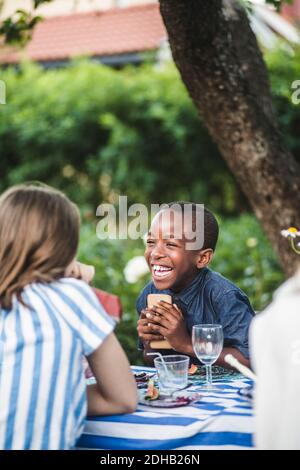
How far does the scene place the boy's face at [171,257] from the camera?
3018mm

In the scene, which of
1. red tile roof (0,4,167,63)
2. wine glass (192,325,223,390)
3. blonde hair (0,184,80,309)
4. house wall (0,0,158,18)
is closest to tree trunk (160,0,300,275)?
wine glass (192,325,223,390)

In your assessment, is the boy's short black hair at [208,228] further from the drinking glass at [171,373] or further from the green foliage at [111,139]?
the green foliage at [111,139]

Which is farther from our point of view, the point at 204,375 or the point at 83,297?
the point at 204,375

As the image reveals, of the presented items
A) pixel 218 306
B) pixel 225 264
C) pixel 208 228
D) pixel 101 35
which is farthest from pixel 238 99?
pixel 101 35

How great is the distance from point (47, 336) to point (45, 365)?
0.08m

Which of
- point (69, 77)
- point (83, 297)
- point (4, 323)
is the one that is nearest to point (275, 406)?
point (83, 297)

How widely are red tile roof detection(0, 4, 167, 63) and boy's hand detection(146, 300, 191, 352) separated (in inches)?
421

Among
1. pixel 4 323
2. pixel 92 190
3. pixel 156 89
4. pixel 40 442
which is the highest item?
pixel 4 323

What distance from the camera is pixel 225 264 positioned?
6926 millimetres

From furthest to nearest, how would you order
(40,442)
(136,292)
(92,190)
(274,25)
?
(274,25) < (92,190) < (136,292) < (40,442)

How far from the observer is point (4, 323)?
2.13m

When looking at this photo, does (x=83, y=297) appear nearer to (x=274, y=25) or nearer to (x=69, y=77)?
(x=69, y=77)

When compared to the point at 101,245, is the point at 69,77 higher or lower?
higher
